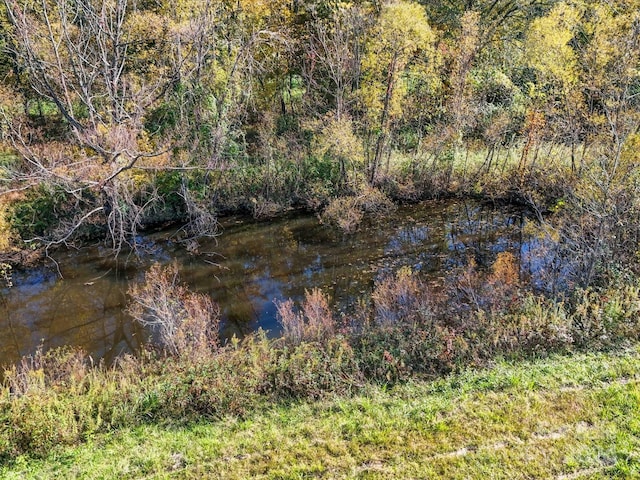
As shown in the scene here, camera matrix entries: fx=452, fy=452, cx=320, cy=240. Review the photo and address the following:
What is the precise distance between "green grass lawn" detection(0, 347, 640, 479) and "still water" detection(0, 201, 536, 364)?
4765 mm

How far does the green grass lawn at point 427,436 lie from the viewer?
5.58 metres

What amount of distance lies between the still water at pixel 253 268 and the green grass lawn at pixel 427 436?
4.77 metres

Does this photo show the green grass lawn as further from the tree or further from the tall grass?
the tree

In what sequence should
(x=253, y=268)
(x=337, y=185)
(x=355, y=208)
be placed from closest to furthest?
(x=253, y=268)
(x=355, y=208)
(x=337, y=185)

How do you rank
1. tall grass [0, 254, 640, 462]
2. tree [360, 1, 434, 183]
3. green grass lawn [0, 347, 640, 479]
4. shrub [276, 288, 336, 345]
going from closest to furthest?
green grass lawn [0, 347, 640, 479], tall grass [0, 254, 640, 462], shrub [276, 288, 336, 345], tree [360, 1, 434, 183]

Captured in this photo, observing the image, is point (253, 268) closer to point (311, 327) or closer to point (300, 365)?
point (311, 327)

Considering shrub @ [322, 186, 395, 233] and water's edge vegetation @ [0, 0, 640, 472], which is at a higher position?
water's edge vegetation @ [0, 0, 640, 472]

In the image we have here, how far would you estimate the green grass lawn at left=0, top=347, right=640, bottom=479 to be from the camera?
5582mm

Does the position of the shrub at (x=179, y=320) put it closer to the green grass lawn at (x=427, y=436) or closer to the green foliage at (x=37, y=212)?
the green grass lawn at (x=427, y=436)

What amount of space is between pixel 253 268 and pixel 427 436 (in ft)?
33.4

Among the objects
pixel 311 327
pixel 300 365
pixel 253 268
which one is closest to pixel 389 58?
pixel 253 268

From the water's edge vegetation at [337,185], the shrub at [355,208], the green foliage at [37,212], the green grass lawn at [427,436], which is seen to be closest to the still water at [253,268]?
the shrub at [355,208]

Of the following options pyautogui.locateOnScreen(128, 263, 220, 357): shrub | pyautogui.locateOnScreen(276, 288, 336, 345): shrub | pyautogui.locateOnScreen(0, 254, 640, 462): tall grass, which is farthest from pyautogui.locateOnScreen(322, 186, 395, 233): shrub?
pyautogui.locateOnScreen(0, 254, 640, 462): tall grass

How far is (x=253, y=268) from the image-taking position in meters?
15.4
